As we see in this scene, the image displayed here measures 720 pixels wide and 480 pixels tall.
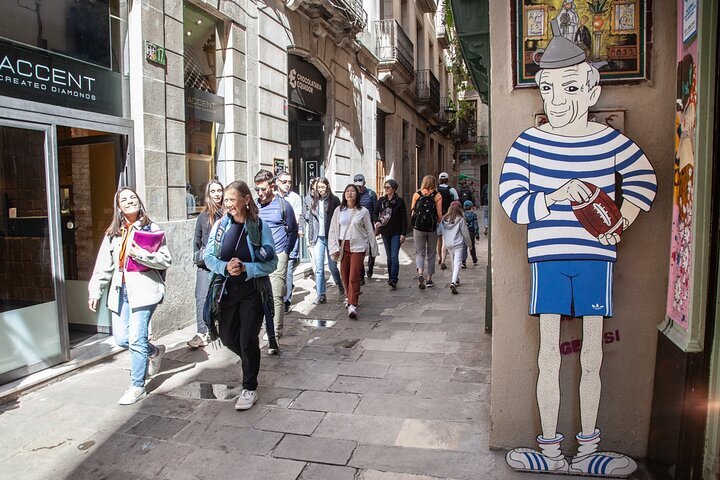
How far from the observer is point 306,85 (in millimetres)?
11602

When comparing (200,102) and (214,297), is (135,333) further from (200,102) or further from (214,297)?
(200,102)

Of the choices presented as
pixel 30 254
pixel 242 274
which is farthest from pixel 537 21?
pixel 30 254

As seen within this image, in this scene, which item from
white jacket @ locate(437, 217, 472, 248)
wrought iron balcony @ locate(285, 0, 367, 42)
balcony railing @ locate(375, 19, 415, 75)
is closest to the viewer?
white jacket @ locate(437, 217, 472, 248)

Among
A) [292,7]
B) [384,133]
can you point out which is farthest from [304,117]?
[384,133]

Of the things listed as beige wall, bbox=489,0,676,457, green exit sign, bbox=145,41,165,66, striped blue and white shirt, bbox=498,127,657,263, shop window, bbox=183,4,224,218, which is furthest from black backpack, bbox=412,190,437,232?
striped blue and white shirt, bbox=498,127,657,263

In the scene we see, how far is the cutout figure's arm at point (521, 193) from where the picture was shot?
3.24 m

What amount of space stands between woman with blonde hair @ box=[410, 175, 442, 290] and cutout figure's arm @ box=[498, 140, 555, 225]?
5519 mm

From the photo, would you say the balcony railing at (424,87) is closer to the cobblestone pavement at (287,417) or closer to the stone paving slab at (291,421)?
the cobblestone pavement at (287,417)

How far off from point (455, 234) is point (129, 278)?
5.58 meters

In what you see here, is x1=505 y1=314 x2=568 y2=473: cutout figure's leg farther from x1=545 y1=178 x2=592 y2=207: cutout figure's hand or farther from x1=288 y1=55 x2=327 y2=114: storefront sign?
x1=288 y1=55 x2=327 y2=114: storefront sign

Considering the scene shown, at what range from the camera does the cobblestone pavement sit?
3.45 metres

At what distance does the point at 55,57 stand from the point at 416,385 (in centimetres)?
461

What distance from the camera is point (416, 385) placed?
4.75 m

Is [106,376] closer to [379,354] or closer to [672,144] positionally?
[379,354]
